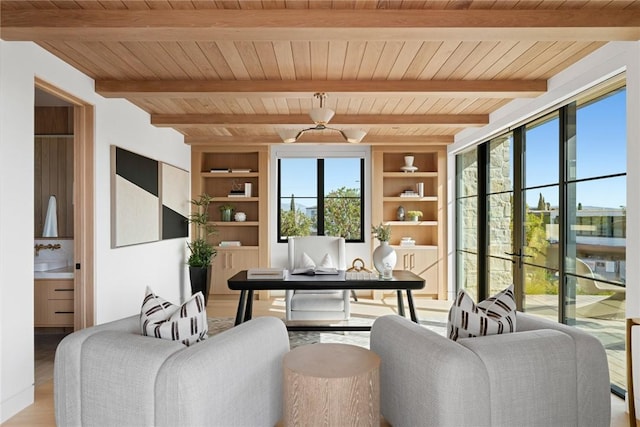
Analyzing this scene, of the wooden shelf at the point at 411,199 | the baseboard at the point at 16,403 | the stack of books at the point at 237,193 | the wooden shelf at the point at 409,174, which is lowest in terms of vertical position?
the baseboard at the point at 16,403

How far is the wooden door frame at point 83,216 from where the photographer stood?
3500 mm

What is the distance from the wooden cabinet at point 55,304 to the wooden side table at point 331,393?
278cm

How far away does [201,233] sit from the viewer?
6574mm

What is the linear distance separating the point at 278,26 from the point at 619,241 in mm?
2681

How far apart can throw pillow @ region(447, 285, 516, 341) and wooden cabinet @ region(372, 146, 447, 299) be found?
4.25 metres

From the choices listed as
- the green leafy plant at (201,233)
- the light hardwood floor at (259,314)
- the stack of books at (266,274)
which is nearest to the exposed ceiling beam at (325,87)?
the stack of books at (266,274)

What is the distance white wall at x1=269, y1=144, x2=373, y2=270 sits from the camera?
22.2 ft

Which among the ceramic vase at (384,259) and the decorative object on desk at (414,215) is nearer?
the ceramic vase at (384,259)

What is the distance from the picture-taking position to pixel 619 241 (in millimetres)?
2887

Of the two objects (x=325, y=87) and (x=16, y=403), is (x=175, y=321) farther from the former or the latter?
(x=325, y=87)

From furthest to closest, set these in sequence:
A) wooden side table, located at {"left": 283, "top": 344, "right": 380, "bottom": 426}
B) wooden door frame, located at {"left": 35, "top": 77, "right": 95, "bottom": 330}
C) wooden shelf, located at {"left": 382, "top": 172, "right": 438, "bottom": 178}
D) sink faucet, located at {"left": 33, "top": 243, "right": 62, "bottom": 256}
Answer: wooden shelf, located at {"left": 382, "top": 172, "right": 438, "bottom": 178} < sink faucet, located at {"left": 33, "top": 243, "right": 62, "bottom": 256} < wooden door frame, located at {"left": 35, "top": 77, "right": 95, "bottom": 330} < wooden side table, located at {"left": 283, "top": 344, "right": 380, "bottom": 426}

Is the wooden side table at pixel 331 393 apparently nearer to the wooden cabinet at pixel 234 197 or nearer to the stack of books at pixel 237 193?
the wooden cabinet at pixel 234 197

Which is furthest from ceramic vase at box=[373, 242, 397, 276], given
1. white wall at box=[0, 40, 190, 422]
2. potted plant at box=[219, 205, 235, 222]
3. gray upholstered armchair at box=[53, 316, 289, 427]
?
potted plant at box=[219, 205, 235, 222]

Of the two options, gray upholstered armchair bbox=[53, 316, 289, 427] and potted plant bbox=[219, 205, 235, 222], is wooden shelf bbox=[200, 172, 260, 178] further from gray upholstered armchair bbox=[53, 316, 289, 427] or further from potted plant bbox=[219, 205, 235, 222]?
gray upholstered armchair bbox=[53, 316, 289, 427]
